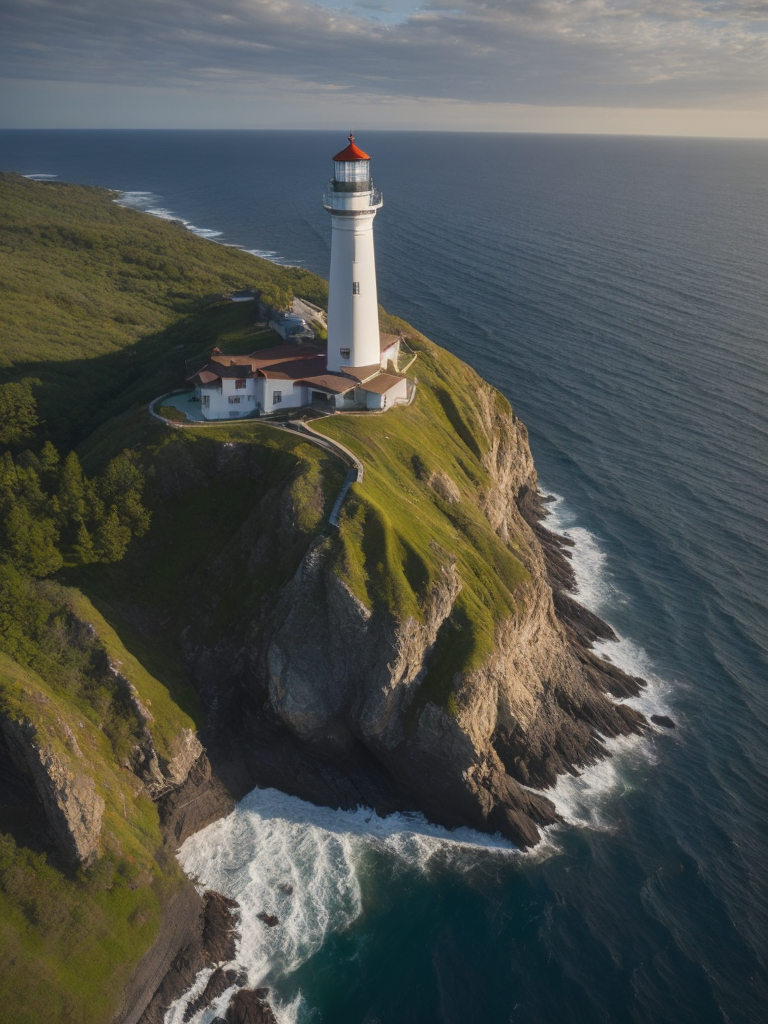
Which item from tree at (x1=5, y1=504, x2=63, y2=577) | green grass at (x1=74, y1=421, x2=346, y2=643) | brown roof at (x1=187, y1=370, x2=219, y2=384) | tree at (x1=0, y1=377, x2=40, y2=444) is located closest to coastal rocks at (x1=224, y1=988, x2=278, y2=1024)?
green grass at (x1=74, y1=421, x2=346, y2=643)

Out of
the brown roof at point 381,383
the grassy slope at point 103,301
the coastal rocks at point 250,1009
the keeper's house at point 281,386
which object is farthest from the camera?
the grassy slope at point 103,301

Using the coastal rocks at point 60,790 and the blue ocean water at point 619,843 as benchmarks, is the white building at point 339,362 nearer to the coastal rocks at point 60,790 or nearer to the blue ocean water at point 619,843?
the blue ocean water at point 619,843

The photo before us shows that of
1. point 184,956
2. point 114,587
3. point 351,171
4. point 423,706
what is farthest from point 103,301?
point 184,956

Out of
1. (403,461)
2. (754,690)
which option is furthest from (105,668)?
(754,690)

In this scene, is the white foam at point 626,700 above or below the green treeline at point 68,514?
below

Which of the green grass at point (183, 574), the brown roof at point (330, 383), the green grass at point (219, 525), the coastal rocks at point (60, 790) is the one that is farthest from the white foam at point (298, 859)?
the brown roof at point (330, 383)

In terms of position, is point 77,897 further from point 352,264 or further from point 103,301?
point 103,301

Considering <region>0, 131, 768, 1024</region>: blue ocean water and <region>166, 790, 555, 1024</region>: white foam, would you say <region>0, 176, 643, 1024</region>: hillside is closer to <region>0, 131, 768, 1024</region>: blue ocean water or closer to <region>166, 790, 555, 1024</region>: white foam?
<region>166, 790, 555, 1024</region>: white foam
